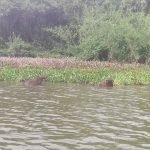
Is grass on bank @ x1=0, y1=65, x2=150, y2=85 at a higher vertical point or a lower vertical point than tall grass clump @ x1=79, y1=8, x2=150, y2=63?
lower

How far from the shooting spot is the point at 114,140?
32.2ft

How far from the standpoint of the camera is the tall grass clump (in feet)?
123

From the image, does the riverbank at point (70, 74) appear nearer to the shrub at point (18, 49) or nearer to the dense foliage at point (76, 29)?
the dense foliage at point (76, 29)

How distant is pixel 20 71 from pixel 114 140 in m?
16.6

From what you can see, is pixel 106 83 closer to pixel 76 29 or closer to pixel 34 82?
pixel 34 82

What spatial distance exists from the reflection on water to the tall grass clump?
18402 mm

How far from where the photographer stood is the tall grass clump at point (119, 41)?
37500 millimetres

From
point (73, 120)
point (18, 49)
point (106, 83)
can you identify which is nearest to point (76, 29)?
point (18, 49)

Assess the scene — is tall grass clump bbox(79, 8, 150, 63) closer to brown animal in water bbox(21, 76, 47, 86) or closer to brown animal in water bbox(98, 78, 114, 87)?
brown animal in water bbox(98, 78, 114, 87)

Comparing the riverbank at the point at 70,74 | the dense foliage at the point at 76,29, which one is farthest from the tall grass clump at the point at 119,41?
the riverbank at the point at 70,74

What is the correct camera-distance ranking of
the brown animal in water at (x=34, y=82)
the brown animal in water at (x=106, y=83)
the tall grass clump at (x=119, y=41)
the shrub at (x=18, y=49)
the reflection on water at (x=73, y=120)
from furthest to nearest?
1. the shrub at (x=18, y=49)
2. the tall grass clump at (x=119, y=41)
3. the brown animal in water at (x=106, y=83)
4. the brown animal in water at (x=34, y=82)
5. the reflection on water at (x=73, y=120)

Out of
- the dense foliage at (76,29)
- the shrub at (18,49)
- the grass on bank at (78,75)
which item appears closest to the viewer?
A: the grass on bank at (78,75)

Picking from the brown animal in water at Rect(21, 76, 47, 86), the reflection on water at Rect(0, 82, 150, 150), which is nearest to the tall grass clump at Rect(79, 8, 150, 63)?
the brown animal in water at Rect(21, 76, 47, 86)

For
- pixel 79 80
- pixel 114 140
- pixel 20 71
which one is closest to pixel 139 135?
pixel 114 140
